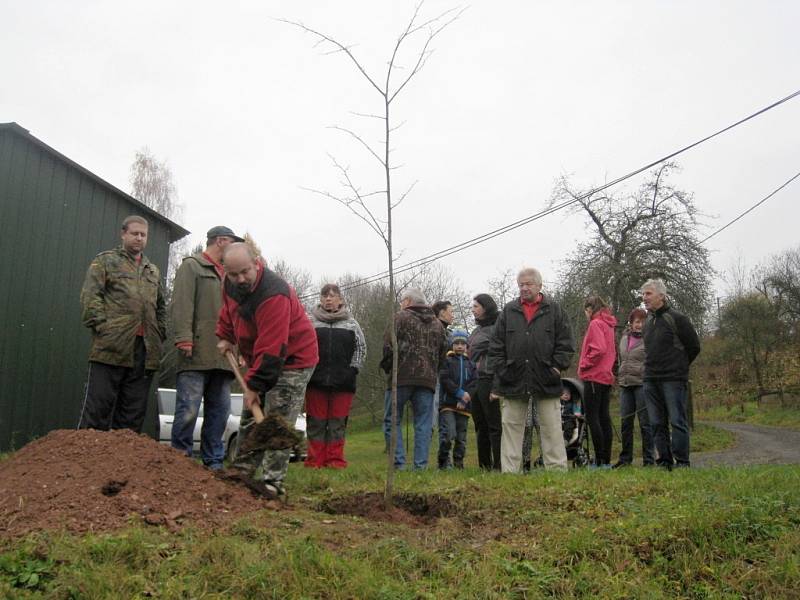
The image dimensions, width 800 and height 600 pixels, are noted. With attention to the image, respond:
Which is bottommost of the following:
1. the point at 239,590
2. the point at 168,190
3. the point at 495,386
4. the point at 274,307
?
the point at 239,590

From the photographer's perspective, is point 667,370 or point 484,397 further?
point 484,397

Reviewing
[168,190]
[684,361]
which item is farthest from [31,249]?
[168,190]

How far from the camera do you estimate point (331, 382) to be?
24.4 ft

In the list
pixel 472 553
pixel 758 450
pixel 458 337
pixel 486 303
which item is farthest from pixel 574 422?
pixel 758 450

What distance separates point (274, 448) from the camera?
188 inches

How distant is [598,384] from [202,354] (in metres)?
4.60

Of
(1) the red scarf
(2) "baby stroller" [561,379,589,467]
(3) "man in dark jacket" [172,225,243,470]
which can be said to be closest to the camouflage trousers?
(3) "man in dark jacket" [172,225,243,470]

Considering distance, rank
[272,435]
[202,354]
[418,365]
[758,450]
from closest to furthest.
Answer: [272,435], [202,354], [418,365], [758,450]

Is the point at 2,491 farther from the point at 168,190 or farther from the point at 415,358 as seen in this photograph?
the point at 168,190

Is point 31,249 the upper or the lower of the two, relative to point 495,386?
upper

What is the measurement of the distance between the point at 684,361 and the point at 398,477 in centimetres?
319

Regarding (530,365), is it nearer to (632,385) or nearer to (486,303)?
(486,303)

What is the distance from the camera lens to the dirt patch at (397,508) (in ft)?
15.5

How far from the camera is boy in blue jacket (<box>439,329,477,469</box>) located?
8.30 metres
